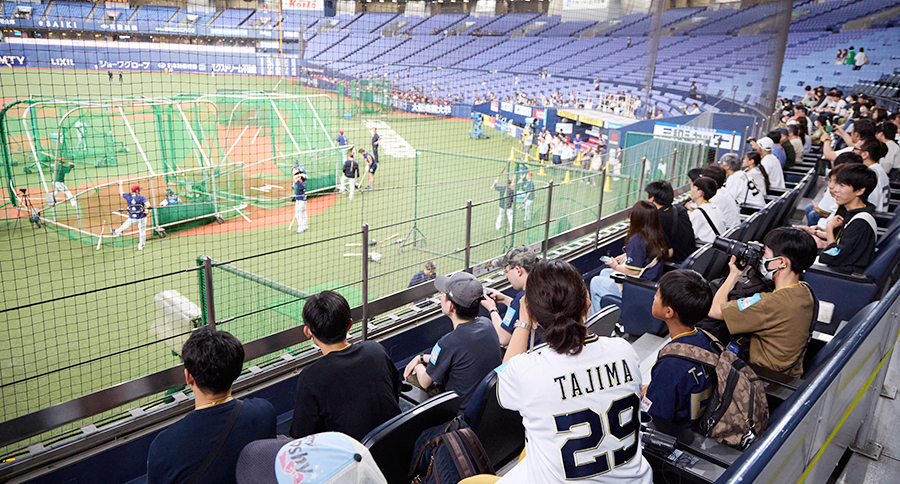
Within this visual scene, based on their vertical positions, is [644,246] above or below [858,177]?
below

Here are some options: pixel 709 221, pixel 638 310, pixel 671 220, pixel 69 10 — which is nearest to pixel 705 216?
pixel 709 221

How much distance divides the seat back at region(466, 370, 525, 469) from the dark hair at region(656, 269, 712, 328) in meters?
0.74

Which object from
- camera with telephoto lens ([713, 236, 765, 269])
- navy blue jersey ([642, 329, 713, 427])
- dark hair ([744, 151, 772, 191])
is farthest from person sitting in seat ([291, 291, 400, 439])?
dark hair ([744, 151, 772, 191])

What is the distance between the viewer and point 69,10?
5.44 m

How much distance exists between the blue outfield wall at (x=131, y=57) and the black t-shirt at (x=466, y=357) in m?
5.81

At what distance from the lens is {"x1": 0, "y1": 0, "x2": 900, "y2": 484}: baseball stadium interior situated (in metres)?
2.08

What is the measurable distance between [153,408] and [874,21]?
29.6 metres

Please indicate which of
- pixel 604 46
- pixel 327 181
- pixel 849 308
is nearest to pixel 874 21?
pixel 604 46

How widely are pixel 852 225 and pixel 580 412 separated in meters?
3.46

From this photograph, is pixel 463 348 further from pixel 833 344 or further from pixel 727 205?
pixel 727 205

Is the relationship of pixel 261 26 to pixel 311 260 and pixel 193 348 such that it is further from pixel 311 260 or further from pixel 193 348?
pixel 193 348

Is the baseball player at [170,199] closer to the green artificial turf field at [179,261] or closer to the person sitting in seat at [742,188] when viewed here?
the green artificial turf field at [179,261]

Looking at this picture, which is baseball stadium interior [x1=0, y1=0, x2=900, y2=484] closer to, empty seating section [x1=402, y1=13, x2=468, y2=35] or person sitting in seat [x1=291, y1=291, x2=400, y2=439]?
person sitting in seat [x1=291, y1=291, x2=400, y2=439]

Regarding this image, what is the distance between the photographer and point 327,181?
522 inches
